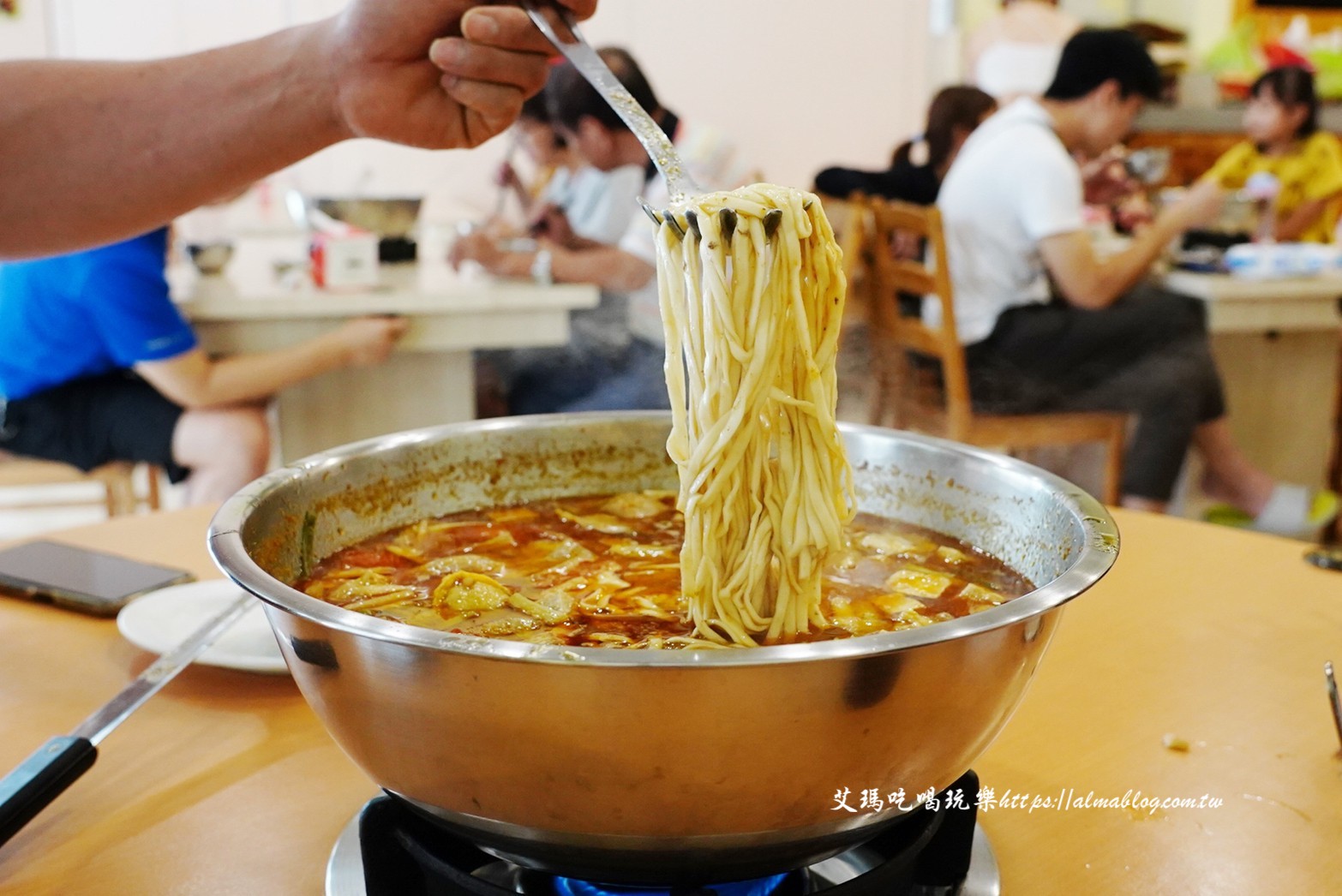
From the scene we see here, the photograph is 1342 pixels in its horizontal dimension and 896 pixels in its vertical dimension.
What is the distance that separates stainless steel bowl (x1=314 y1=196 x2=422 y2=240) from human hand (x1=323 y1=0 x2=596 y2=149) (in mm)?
2865

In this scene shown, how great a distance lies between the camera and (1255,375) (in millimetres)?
4605

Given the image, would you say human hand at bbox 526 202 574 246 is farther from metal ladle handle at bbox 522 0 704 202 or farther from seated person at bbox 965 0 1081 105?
metal ladle handle at bbox 522 0 704 202

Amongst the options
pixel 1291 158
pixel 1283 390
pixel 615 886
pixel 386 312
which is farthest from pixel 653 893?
pixel 1291 158

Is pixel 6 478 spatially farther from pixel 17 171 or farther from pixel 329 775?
pixel 329 775

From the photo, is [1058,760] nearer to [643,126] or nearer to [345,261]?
[643,126]

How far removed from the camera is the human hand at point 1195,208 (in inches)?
155

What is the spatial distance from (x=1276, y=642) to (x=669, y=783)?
34.5 inches

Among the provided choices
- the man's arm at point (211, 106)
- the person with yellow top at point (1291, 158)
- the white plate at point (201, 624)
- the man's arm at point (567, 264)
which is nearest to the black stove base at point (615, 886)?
the white plate at point (201, 624)

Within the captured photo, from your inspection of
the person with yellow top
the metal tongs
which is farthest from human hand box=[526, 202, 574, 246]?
the metal tongs

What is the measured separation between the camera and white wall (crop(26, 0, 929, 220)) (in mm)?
7695

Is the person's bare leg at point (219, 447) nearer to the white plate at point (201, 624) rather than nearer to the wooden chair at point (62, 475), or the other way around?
the wooden chair at point (62, 475)

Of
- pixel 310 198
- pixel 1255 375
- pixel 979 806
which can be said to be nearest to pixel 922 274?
pixel 1255 375

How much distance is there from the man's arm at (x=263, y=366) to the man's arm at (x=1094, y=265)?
6.96 ft

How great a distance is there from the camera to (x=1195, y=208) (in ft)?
13.2
